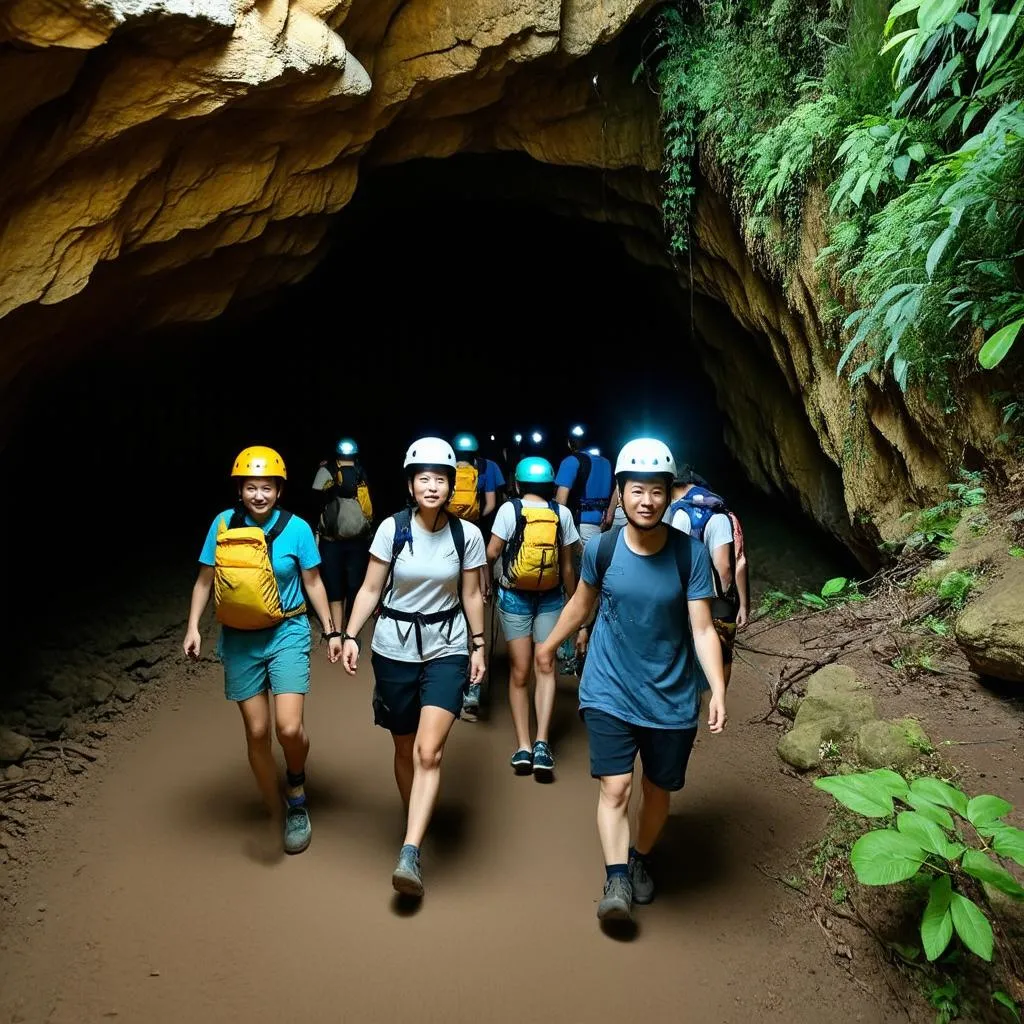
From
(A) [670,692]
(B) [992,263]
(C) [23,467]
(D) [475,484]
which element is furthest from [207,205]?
(B) [992,263]

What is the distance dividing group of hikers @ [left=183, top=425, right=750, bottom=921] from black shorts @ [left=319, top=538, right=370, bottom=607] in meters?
2.09

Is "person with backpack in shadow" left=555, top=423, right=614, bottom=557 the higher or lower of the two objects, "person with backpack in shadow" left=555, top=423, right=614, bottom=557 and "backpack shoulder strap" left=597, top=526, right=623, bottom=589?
the higher

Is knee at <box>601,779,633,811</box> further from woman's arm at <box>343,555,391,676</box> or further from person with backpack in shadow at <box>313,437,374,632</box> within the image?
person with backpack in shadow at <box>313,437,374,632</box>

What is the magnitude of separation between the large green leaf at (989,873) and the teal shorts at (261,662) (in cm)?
318

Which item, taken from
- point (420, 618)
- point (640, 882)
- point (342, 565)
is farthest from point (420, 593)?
point (342, 565)

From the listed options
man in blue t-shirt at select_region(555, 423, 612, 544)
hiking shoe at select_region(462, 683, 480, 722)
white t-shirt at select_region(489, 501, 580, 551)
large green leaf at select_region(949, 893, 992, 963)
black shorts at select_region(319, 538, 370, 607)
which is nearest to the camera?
large green leaf at select_region(949, 893, 992, 963)

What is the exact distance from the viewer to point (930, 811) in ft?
8.78

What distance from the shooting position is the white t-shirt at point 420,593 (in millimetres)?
3625

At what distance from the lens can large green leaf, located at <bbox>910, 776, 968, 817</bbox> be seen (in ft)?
8.81

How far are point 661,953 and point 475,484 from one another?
16.0ft

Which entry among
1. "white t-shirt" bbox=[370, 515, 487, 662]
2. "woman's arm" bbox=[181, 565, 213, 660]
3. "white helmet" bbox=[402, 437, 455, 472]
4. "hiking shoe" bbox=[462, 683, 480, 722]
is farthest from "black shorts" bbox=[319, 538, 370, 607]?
"white helmet" bbox=[402, 437, 455, 472]

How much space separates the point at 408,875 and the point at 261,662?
1429 millimetres

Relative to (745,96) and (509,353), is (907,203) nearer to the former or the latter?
(745,96)

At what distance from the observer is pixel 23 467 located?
7.54 metres
